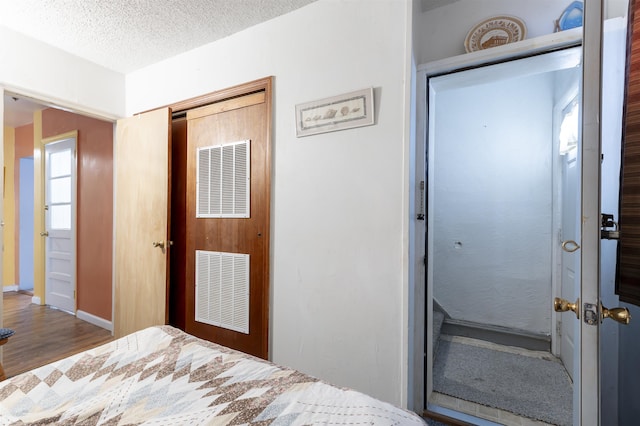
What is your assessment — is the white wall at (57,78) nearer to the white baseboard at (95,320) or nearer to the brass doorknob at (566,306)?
the white baseboard at (95,320)

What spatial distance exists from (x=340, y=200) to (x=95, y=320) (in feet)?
10.6

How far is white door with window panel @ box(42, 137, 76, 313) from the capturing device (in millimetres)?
3545

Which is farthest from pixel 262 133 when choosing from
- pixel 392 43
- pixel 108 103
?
pixel 108 103

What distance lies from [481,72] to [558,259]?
178 cm

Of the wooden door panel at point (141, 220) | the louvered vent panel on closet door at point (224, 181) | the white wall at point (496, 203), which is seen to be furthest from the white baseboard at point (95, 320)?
the white wall at point (496, 203)

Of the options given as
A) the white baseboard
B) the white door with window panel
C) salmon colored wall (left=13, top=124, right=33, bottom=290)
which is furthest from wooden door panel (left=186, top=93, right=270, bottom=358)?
salmon colored wall (left=13, top=124, right=33, bottom=290)

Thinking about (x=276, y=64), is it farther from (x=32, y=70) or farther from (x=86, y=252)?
(x=86, y=252)

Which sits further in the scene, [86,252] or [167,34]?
[86,252]

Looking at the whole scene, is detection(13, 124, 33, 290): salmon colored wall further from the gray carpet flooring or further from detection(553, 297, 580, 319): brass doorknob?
detection(553, 297, 580, 319): brass doorknob

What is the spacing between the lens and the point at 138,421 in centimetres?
78

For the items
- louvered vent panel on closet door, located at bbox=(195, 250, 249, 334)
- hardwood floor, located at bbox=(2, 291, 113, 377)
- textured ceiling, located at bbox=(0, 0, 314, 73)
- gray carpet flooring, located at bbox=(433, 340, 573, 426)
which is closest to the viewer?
gray carpet flooring, located at bbox=(433, 340, 573, 426)

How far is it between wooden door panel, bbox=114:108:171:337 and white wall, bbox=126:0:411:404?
104 cm

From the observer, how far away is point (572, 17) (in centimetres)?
146

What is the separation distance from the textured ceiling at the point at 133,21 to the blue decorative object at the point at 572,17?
139cm
